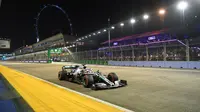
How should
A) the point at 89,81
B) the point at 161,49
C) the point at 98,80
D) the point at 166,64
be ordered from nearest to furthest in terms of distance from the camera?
the point at 89,81
the point at 98,80
the point at 166,64
the point at 161,49

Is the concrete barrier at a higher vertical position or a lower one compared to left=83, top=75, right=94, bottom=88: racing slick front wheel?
Result: higher

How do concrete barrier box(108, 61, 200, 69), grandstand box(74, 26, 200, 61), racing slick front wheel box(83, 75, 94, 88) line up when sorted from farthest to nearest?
grandstand box(74, 26, 200, 61) < concrete barrier box(108, 61, 200, 69) < racing slick front wheel box(83, 75, 94, 88)

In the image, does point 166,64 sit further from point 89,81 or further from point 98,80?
point 89,81

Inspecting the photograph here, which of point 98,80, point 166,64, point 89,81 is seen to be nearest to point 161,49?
point 166,64

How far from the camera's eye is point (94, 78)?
912 cm

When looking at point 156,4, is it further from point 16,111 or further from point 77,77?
point 16,111

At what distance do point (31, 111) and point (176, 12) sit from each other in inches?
1444

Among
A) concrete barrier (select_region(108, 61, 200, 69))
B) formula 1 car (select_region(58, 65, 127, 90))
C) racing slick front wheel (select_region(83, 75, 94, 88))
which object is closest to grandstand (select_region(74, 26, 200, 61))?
concrete barrier (select_region(108, 61, 200, 69))

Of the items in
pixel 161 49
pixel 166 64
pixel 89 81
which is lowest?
pixel 89 81

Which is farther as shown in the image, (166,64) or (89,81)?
(166,64)

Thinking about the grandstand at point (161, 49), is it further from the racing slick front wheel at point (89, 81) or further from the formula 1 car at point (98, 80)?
the racing slick front wheel at point (89, 81)

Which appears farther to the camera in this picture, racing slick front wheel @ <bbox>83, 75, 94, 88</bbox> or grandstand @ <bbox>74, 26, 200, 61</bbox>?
grandstand @ <bbox>74, 26, 200, 61</bbox>

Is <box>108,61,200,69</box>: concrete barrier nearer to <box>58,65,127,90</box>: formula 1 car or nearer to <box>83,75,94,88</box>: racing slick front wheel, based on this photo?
<box>58,65,127,90</box>: formula 1 car

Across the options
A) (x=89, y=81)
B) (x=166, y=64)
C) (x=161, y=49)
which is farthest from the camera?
(x=161, y=49)
